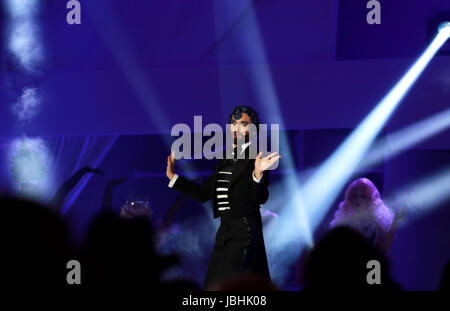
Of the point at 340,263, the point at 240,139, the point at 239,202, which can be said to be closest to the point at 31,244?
the point at 340,263

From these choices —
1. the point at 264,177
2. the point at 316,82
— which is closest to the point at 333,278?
the point at 264,177

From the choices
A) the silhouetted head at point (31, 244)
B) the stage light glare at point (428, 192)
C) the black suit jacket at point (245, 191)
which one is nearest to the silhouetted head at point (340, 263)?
the silhouetted head at point (31, 244)

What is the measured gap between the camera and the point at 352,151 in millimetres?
6855

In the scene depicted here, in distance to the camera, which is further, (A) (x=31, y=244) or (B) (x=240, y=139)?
(B) (x=240, y=139)

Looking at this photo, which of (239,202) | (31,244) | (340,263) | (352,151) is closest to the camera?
(31,244)

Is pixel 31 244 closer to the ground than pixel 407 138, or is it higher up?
closer to the ground

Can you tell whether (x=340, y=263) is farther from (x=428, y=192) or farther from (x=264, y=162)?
(x=428, y=192)

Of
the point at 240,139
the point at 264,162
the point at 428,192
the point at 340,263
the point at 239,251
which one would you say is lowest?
the point at 340,263

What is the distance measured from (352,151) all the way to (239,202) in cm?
316

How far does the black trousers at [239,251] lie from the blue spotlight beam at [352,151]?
2.95 m

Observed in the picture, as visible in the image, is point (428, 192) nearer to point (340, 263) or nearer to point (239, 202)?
point (239, 202)

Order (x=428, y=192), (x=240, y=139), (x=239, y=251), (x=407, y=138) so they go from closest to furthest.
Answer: (x=239, y=251), (x=240, y=139), (x=407, y=138), (x=428, y=192)

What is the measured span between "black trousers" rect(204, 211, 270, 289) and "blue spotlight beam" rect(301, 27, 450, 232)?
9.67 feet

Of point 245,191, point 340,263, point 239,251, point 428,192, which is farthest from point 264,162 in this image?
point 428,192
